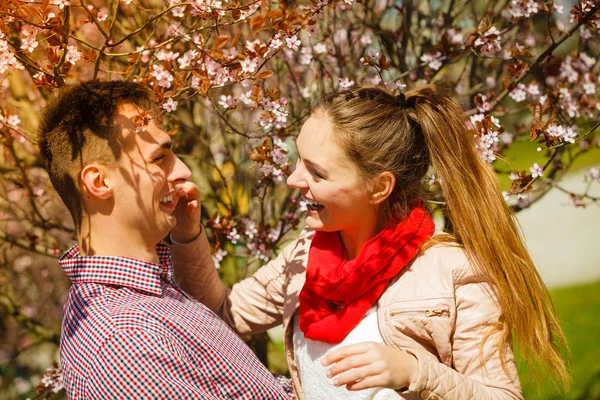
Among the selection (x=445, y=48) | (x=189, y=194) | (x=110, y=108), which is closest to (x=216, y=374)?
(x=189, y=194)

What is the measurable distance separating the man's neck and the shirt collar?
0.21ft

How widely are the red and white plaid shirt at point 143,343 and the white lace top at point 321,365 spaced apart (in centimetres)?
14

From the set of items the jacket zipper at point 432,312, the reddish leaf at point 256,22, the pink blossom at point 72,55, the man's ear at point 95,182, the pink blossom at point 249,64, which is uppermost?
the pink blossom at point 72,55

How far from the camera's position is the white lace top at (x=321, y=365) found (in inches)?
93.5

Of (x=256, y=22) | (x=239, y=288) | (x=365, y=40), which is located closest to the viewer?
(x=256, y=22)

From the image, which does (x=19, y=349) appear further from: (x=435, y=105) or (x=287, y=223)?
(x=435, y=105)

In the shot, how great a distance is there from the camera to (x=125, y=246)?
7.91 ft

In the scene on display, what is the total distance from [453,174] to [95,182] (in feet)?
4.05

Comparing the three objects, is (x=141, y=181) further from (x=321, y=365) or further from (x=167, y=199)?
(x=321, y=365)

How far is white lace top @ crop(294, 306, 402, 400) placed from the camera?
93.5 inches

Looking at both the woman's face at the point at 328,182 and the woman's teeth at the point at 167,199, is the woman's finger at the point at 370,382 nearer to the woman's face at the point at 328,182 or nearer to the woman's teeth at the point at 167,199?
the woman's face at the point at 328,182

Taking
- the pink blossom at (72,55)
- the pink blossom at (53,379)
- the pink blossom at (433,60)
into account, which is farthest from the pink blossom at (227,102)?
the pink blossom at (53,379)

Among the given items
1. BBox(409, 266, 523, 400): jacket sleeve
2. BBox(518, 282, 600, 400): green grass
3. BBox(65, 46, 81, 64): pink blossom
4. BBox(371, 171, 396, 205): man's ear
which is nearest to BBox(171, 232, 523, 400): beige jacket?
BBox(409, 266, 523, 400): jacket sleeve

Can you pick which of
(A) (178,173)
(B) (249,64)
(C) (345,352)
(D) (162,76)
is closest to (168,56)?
(D) (162,76)
